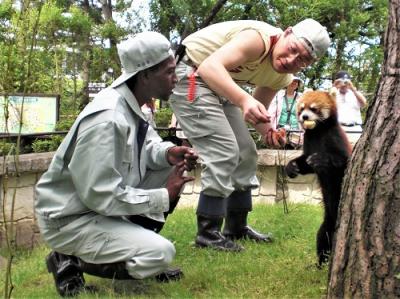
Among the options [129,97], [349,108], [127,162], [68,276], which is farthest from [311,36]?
[349,108]

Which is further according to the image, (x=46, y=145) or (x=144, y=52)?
(x=46, y=145)

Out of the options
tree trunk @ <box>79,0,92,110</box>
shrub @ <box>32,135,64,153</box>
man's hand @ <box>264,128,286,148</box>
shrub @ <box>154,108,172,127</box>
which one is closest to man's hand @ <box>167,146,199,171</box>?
man's hand @ <box>264,128,286,148</box>

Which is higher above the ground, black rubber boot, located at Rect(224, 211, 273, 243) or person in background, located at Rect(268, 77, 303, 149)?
person in background, located at Rect(268, 77, 303, 149)

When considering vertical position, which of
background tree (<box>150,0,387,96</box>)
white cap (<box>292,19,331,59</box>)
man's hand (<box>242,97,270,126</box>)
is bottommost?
man's hand (<box>242,97,270,126</box>)

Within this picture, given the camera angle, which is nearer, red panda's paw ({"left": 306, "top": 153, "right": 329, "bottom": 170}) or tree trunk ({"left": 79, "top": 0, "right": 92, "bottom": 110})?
red panda's paw ({"left": 306, "top": 153, "right": 329, "bottom": 170})

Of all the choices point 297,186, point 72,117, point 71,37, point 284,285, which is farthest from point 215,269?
point 71,37

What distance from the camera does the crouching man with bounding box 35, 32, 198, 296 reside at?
3.13m

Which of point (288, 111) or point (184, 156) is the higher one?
point (288, 111)

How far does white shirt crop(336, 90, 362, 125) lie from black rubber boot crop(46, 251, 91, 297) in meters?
4.97

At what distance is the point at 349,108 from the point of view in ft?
25.6

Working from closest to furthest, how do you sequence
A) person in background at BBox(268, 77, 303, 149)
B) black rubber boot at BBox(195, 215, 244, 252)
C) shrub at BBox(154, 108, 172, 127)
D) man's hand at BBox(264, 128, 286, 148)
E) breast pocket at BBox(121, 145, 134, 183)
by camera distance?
breast pocket at BBox(121, 145, 134, 183)
man's hand at BBox(264, 128, 286, 148)
black rubber boot at BBox(195, 215, 244, 252)
person in background at BBox(268, 77, 303, 149)
shrub at BBox(154, 108, 172, 127)

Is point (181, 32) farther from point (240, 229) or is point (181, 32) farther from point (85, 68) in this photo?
point (240, 229)

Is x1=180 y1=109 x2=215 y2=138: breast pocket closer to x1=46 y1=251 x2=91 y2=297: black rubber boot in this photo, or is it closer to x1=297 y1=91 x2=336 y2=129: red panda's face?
x1=297 y1=91 x2=336 y2=129: red panda's face

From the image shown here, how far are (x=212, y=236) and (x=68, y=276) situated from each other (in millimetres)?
1266
